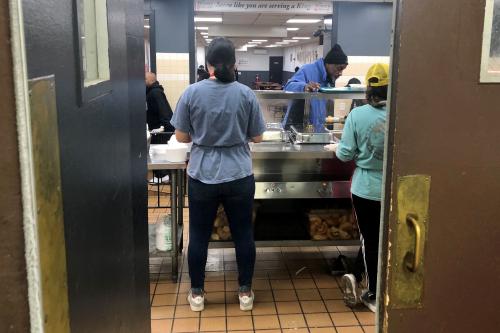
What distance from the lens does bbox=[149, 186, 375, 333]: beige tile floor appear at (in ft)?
9.98

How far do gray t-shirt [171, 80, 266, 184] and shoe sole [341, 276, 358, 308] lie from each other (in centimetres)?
100

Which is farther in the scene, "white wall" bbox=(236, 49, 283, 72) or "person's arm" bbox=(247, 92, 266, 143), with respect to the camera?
"white wall" bbox=(236, 49, 283, 72)

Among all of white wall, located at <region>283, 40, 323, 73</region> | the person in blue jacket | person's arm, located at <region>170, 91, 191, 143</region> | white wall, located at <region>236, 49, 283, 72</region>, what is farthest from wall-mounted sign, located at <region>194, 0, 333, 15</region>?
white wall, located at <region>236, 49, 283, 72</region>

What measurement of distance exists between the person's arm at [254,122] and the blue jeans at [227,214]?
255 mm

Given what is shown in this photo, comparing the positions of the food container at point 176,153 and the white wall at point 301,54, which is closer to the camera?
the food container at point 176,153

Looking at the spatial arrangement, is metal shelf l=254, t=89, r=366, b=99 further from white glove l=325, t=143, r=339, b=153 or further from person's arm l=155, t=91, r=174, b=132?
person's arm l=155, t=91, r=174, b=132

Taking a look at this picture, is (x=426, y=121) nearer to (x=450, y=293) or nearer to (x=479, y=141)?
(x=479, y=141)

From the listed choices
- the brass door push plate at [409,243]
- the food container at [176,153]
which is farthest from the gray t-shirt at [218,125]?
the brass door push plate at [409,243]

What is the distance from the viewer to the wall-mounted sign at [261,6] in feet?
24.0

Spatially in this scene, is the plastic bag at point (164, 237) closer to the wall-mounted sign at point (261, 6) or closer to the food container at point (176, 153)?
the food container at point (176, 153)

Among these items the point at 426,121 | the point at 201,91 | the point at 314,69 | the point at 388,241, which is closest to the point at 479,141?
the point at 426,121

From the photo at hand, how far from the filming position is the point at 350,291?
10.9 ft

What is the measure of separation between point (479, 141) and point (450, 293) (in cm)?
39

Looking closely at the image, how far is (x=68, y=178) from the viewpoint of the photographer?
0.87 metres
